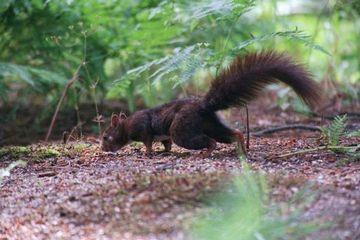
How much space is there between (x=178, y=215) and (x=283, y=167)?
4.43ft

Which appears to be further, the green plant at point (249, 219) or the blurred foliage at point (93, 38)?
the blurred foliage at point (93, 38)

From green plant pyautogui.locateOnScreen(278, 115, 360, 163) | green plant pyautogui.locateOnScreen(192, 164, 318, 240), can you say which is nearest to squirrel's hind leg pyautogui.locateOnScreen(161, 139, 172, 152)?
green plant pyautogui.locateOnScreen(278, 115, 360, 163)

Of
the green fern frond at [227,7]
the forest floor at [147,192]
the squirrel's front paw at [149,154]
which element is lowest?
the squirrel's front paw at [149,154]

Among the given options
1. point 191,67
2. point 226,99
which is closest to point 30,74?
point 191,67

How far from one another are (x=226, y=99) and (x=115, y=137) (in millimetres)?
1413

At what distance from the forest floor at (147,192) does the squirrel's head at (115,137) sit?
506 mm

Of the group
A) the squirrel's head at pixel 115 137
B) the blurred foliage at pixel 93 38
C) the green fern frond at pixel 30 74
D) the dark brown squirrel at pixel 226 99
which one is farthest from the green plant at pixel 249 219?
the green fern frond at pixel 30 74

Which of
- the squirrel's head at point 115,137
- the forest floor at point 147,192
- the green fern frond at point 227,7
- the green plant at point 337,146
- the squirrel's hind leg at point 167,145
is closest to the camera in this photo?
the forest floor at point 147,192

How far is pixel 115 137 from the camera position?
658 cm

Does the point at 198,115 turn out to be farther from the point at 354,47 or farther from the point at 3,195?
the point at 354,47

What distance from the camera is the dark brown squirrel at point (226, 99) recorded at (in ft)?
17.7

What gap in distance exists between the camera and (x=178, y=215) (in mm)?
4043

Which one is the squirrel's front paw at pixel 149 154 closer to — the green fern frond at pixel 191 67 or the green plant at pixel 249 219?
the green fern frond at pixel 191 67

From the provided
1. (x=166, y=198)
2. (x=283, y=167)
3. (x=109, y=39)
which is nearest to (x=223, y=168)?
(x=283, y=167)
